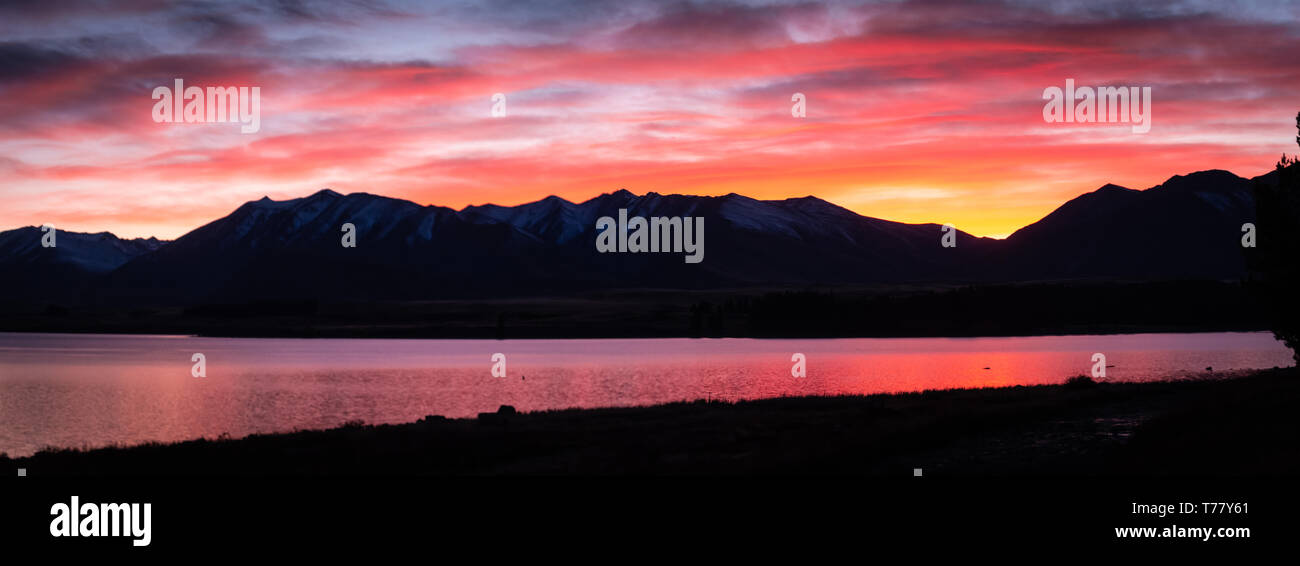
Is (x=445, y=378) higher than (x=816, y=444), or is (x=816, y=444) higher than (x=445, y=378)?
(x=816, y=444)

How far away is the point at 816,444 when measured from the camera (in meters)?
28.6

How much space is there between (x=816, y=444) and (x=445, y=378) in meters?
73.1

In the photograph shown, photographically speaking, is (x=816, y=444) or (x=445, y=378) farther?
(x=445, y=378)

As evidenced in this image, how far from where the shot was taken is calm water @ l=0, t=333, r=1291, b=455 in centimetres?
6450

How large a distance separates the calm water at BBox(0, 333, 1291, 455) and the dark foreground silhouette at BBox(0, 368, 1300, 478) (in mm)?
20688

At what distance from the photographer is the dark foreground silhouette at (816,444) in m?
23.8
